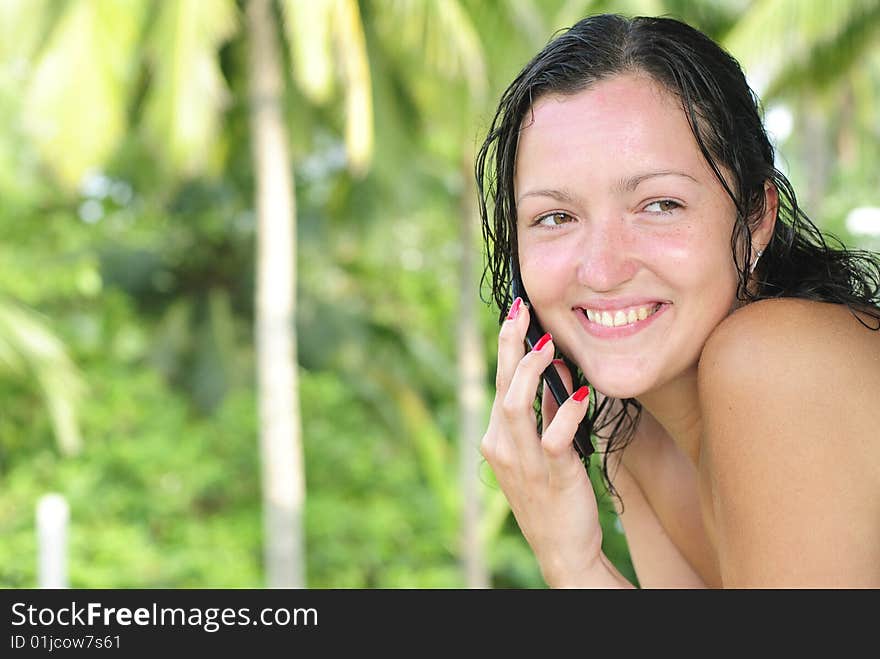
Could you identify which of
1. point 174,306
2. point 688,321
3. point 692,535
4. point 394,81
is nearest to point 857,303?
point 688,321

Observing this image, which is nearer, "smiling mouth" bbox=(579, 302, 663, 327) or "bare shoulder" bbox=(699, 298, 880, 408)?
"bare shoulder" bbox=(699, 298, 880, 408)

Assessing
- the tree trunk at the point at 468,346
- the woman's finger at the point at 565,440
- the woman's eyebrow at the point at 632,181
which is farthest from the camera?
the tree trunk at the point at 468,346

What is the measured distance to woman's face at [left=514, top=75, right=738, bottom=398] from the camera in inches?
61.6

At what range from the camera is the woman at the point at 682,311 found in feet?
4.61

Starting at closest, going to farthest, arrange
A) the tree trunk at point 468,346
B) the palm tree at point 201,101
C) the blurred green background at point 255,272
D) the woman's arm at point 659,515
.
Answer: the woman's arm at point 659,515
the palm tree at point 201,101
the blurred green background at point 255,272
the tree trunk at point 468,346

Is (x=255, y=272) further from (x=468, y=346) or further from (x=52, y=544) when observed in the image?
(x=52, y=544)

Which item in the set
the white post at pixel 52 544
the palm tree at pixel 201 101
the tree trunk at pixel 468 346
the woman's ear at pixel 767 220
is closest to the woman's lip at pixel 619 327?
the woman's ear at pixel 767 220

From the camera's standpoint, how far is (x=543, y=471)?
1.75m

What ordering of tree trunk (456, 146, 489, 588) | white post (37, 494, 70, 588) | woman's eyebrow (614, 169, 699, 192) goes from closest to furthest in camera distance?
woman's eyebrow (614, 169, 699, 192) → white post (37, 494, 70, 588) → tree trunk (456, 146, 489, 588)

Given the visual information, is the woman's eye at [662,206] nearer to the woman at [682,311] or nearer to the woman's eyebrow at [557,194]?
the woman at [682,311]

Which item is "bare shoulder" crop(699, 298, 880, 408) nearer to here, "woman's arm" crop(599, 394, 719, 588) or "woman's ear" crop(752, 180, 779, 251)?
"woman's ear" crop(752, 180, 779, 251)

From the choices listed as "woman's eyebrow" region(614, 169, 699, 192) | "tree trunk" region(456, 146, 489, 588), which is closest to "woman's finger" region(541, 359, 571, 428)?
"woman's eyebrow" region(614, 169, 699, 192)

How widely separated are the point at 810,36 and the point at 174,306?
11.8 metres

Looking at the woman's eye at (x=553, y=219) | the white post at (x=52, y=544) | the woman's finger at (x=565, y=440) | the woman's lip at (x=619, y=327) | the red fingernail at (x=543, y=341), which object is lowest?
the woman's finger at (x=565, y=440)
